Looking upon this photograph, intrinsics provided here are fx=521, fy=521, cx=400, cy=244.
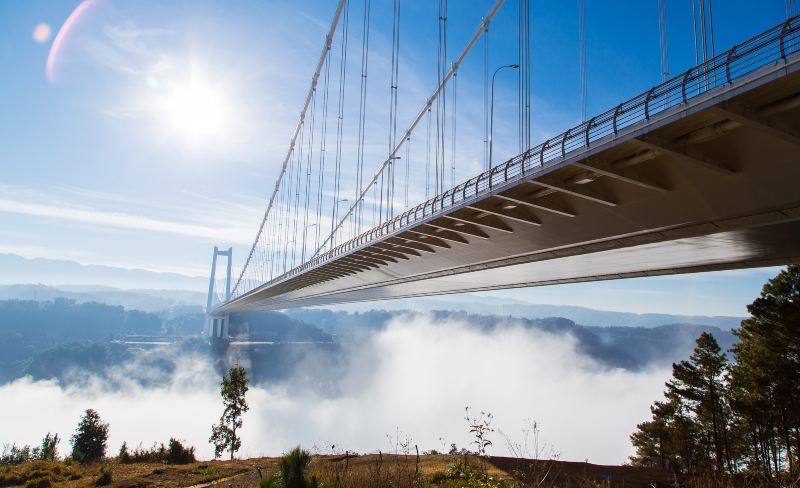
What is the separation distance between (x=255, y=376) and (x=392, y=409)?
129 feet

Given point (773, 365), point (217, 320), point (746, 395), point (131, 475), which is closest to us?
point (131, 475)

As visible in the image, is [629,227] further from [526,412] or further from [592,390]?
[592,390]

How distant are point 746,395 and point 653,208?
18.7 metres

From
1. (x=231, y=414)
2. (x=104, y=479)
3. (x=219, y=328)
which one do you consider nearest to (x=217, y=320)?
(x=219, y=328)

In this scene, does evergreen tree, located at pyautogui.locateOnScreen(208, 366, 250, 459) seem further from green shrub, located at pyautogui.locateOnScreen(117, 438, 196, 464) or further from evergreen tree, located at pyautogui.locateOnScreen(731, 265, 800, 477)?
evergreen tree, located at pyautogui.locateOnScreen(731, 265, 800, 477)

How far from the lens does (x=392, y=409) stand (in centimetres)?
14625

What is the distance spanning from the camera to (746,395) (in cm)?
2525

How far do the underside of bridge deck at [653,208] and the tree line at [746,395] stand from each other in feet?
17.3

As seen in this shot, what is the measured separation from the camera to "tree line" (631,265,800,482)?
22062mm

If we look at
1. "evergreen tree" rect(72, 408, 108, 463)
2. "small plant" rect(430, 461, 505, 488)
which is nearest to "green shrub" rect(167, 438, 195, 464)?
"evergreen tree" rect(72, 408, 108, 463)

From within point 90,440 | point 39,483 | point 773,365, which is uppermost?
point 773,365

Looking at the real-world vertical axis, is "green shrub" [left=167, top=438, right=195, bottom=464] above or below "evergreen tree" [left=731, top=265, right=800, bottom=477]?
below

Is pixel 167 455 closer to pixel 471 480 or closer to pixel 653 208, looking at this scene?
pixel 471 480

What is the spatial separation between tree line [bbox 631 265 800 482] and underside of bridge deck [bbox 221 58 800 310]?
528 cm
